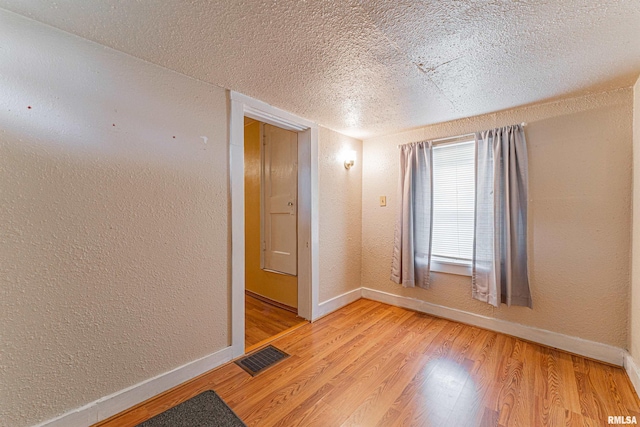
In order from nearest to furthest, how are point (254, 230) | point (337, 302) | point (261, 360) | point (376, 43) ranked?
point (376, 43), point (261, 360), point (337, 302), point (254, 230)

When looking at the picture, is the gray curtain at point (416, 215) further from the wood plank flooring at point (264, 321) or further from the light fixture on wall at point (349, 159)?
the wood plank flooring at point (264, 321)

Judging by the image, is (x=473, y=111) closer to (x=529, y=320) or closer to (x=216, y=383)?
(x=529, y=320)

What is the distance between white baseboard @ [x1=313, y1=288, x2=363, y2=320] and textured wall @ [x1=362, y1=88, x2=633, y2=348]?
4.86 ft

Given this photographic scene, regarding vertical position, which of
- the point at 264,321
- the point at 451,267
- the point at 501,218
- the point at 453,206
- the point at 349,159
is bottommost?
the point at 264,321

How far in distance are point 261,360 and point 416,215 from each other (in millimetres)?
2215

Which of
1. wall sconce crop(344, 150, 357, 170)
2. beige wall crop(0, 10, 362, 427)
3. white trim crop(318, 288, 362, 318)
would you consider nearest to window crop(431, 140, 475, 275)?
wall sconce crop(344, 150, 357, 170)

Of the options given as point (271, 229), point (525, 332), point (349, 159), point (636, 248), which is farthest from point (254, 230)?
point (636, 248)

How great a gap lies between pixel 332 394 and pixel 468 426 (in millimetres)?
805

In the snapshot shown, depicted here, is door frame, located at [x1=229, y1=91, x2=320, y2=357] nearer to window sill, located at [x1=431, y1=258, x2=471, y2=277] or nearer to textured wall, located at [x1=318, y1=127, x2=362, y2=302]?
textured wall, located at [x1=318, y1=127, x2=362, y2=302]

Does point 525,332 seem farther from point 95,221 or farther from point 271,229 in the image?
point 95,221

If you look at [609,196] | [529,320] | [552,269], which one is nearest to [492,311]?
[529,320]

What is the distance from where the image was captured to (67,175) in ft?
4.57

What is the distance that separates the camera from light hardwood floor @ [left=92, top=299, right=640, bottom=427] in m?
1.51

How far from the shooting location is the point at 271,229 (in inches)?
135
